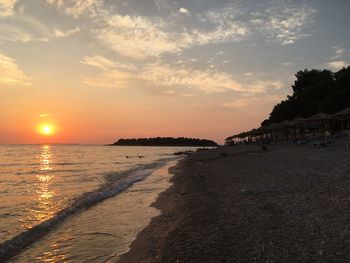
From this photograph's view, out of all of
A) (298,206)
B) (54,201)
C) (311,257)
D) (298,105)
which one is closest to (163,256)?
(311,257)

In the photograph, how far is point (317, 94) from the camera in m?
68.2

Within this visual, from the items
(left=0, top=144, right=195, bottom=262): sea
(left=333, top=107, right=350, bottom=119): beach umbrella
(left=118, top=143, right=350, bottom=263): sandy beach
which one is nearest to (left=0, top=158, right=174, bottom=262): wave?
(left=0, top=144, right=195, bottom=262): sea

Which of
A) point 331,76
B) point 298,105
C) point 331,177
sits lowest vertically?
point 331,177

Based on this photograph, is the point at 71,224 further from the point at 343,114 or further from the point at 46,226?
the point at 343,114

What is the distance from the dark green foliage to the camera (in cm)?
6009

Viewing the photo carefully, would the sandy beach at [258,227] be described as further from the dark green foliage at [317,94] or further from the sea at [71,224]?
the dark green foliage at [317,94]

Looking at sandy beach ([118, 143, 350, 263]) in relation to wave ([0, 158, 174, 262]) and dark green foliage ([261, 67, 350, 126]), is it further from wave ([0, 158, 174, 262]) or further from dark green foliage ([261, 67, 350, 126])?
dark green foliage ([261, 67, 350, 126])

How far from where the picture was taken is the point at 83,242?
9.12m

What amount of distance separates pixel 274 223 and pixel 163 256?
2959 millimetres

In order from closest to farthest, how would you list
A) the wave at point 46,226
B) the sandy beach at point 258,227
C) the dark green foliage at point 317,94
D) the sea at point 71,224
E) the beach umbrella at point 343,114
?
1. the sandy beach at point 258,227
2. the sea at point 71,224
3. the wave at point 46,226
4. the beach umbrella at point 343,114
5. the dark green foliage at point 317,94

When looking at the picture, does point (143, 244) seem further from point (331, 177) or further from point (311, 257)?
point (331, 177)

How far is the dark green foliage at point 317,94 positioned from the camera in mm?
60094

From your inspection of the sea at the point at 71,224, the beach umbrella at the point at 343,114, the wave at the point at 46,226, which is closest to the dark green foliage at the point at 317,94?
the beach umbrella at the point at 343,114

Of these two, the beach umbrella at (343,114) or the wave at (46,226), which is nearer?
the wave at (46,226)
